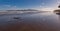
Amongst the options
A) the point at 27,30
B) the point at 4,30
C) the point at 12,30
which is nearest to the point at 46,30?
the point at 27,30

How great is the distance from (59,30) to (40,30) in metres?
1.46

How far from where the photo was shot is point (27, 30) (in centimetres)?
721

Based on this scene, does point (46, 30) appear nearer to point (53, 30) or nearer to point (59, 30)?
point (53, 30)

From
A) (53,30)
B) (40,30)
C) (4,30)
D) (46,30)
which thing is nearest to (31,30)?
(40,30)

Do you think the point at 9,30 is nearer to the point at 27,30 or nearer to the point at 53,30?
the point at 27,30

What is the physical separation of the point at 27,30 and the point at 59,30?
8.17 ft

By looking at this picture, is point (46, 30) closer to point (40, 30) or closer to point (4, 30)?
point (40, 30)

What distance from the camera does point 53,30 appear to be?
6.99 metres

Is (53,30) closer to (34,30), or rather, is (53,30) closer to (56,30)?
(56,30)

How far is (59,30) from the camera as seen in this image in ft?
22.9

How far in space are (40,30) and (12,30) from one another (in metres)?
2.25

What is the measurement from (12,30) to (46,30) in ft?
8.91

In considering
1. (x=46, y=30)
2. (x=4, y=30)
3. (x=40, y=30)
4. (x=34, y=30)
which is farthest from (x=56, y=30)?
(x=4, y=30)

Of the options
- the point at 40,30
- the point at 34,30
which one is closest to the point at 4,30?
the point at 34,30
